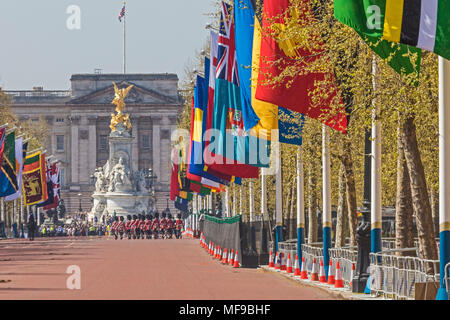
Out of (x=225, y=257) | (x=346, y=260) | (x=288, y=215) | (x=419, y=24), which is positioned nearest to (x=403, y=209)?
(x=346, y=260)

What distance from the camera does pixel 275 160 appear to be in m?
47.0

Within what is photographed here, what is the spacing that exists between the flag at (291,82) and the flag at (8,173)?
136ft

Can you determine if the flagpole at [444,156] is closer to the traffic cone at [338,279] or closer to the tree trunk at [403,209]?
the tree trunk at [403,209]

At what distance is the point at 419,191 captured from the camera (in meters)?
24.4

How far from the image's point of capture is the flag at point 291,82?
26500 mm

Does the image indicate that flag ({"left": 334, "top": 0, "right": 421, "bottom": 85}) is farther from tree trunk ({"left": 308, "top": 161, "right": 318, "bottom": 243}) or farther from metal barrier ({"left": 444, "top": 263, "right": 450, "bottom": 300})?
tree trunk ({"left": 308, "top": 161, "right": 318, "bottom": 243})

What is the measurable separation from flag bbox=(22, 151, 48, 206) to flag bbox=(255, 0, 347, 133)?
56228 mm

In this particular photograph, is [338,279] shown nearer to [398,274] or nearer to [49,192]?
[398,274]

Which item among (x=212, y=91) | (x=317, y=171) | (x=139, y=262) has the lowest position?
(x=139, y=262)

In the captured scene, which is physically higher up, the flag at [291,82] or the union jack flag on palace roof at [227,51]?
the union jack flag on palace roof at [227,51]

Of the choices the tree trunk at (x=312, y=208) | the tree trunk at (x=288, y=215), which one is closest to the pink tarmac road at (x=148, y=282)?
the tree trunk at (x=312, y=208)
